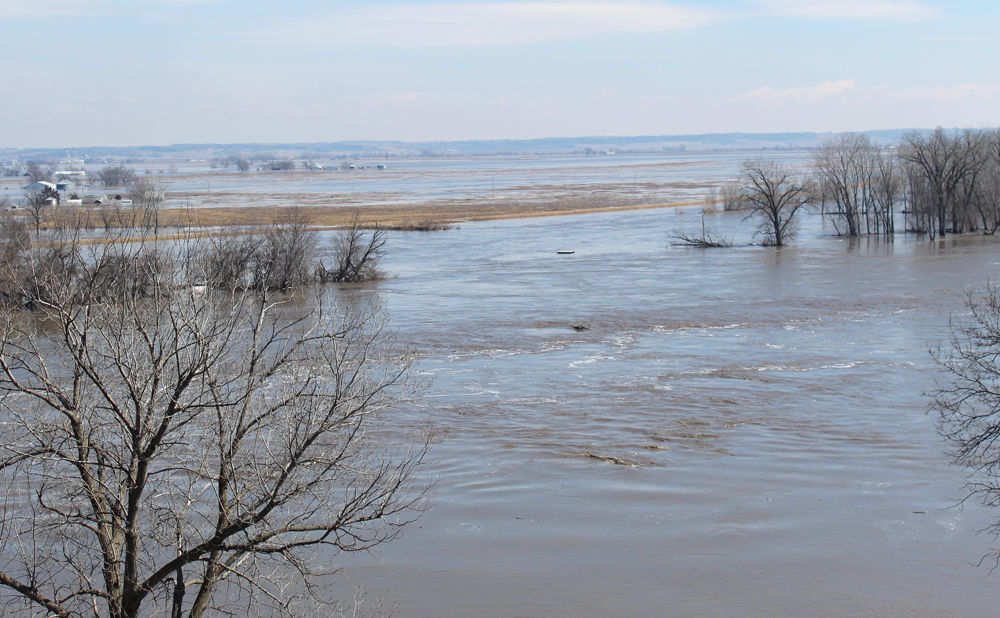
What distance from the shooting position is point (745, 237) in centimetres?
7638

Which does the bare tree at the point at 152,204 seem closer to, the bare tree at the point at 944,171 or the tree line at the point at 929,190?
the tree line at the point at 929,190

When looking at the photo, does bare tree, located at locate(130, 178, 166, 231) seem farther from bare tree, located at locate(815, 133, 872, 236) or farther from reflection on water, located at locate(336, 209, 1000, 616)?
bare tree, located at locate(815, 133, 872, 236)

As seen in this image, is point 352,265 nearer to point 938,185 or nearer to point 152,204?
point 152,204

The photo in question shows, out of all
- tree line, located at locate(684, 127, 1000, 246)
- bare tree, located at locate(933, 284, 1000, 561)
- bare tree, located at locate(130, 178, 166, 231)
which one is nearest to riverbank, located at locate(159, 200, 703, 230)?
tree line, located at locate(684, 127, 1000, 246)

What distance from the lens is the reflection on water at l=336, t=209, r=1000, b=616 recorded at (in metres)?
17.1

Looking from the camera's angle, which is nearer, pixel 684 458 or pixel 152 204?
pixel 152 204

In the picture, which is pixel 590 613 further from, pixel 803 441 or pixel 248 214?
pixel 248 214

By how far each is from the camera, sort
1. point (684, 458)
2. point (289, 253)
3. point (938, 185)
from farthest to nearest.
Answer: point (938, 185) → point (289, 253) → point (684, 458)

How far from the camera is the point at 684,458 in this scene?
23.8m

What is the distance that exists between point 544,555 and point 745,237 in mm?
61805

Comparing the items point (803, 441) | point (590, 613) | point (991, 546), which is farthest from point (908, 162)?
point (590, 613)

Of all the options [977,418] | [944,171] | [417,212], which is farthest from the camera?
[417,212]

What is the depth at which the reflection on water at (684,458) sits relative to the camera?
17.1 meters

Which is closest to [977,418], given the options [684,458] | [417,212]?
[684,458]
